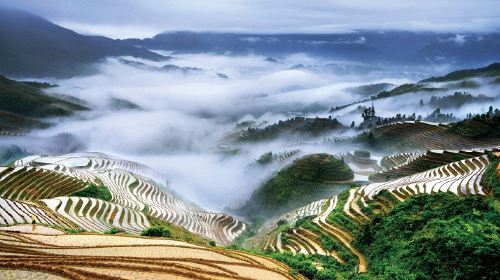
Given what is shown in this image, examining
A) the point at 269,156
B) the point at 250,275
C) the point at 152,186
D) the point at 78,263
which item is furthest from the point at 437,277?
the point at 269,156

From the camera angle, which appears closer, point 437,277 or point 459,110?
point 437,277

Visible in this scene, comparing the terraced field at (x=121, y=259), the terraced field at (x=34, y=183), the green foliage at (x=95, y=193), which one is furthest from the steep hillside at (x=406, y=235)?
the terraced field at (x=34, y=183)

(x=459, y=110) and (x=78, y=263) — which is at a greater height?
(x=459, y=110)

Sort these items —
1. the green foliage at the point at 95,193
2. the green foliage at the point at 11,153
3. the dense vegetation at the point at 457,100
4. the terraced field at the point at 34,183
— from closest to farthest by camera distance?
the terraced field at the point at 34,183 → the green foliage at the point at 95,193 → the green foliage at the point at 11,153 → the dense vegetation at the point at 457,100

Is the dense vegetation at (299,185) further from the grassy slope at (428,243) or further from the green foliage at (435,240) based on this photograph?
the green foliage at (435,240)

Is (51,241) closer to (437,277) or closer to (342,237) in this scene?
(437,277)
